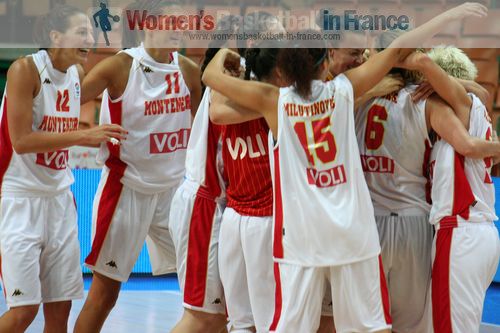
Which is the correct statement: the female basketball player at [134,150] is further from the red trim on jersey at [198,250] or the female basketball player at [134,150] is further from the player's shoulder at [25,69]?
the red trim on jersey at [198,250]

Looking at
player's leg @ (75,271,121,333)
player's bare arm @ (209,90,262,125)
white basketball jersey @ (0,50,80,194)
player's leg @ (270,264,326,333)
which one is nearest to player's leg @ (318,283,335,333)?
player's leg @ (270,264,326,333)

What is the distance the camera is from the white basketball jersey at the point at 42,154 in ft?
16.9

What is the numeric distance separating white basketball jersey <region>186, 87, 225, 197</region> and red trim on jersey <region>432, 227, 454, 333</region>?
1.17 m

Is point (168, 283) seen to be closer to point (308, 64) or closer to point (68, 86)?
point (68, 86)

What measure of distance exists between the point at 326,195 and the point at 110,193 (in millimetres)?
1876

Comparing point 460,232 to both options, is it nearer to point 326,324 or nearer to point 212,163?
point 326,324

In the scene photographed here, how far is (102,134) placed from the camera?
513 cm

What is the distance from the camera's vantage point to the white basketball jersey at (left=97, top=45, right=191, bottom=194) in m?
5.46

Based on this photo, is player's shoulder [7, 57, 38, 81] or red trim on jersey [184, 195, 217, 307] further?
player's shoulder [7, 57, 38, 81]

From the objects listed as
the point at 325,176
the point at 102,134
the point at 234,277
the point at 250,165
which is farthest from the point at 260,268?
the point at 102,134

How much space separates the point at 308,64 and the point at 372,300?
1.05 m

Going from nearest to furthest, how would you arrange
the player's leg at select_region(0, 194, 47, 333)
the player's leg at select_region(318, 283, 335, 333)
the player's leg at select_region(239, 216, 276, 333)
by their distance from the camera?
the player's leg at select_region(239, 216, 276, 333) → the player's leg at select_region(318, 283, 335, 333) → the player's leg at select_region(0, 194, 47, 333)

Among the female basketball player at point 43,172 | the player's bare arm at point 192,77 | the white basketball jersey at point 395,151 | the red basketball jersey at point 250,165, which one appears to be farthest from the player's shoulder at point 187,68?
the white basketball jersey at point 395,151

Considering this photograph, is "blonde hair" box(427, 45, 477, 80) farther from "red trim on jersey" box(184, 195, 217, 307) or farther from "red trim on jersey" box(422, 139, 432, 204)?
"red trim on jersey" box(184, 195, 217, 307)
